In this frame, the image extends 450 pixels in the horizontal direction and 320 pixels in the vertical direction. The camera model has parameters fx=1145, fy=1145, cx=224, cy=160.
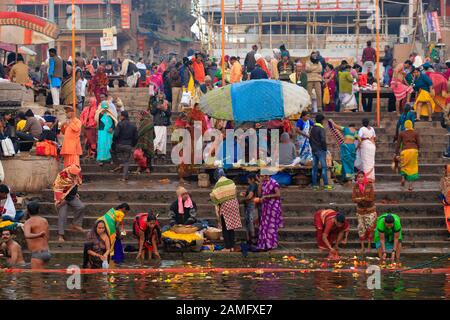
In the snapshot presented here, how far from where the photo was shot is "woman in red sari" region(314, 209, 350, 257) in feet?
58.9

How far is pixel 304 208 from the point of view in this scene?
1950cm

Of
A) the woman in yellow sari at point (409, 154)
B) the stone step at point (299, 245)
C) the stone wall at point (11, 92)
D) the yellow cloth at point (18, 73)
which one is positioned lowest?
the stone step at point (299, 245)

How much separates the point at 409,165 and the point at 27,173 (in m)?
6.83

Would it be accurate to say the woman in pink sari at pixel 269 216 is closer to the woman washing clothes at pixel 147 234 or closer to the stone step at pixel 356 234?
the stone step at pixel 356 234

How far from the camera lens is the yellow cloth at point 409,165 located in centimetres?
2030

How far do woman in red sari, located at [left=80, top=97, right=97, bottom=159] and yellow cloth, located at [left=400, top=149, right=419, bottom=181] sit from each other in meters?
6.18

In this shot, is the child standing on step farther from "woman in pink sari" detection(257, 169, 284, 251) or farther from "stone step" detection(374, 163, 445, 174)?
"stone step" detection(374, 163, 445, 174)

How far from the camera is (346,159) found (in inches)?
819

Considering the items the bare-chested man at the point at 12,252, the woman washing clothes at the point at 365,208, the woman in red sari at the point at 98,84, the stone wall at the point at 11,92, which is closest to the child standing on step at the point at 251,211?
the woman washing clothes at the point at 365,208

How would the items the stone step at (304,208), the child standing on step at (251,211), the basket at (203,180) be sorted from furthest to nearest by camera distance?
the basket at (203,180) < the stone step at (304,208) < the child standing on step at (251,211)

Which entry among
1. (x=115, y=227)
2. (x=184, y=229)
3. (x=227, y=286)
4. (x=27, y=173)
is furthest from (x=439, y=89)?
(x=227, y=286)

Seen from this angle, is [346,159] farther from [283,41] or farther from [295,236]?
[283,41]

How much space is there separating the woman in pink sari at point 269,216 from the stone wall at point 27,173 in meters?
4.42

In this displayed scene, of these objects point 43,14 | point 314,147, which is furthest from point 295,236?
point 43,14
